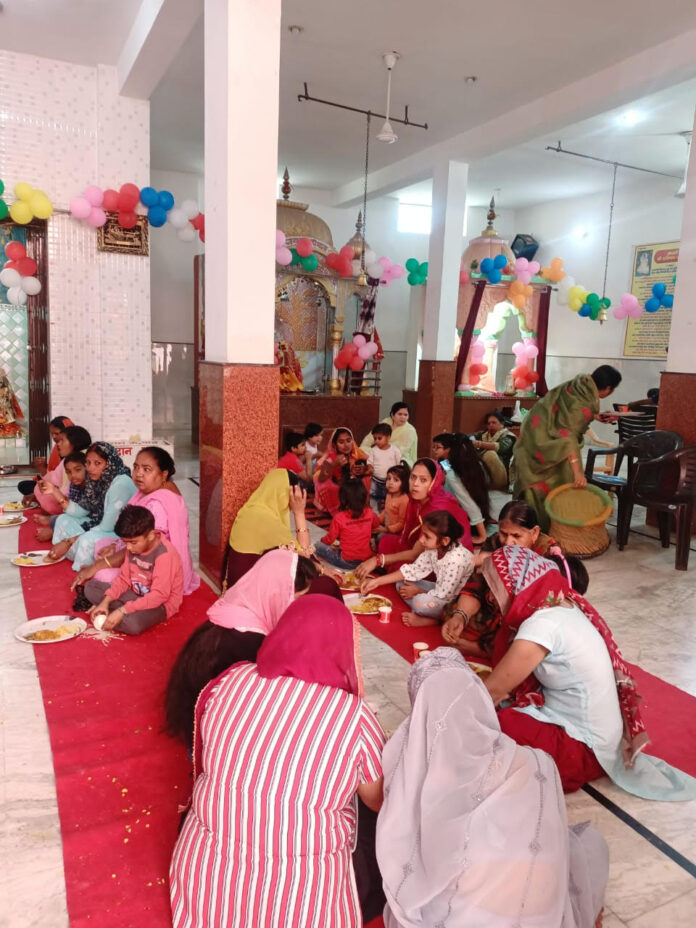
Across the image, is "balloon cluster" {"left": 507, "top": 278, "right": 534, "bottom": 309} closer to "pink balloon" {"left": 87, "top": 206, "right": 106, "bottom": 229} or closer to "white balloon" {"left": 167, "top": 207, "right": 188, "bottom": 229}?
"white balloon" {"left": 167, "top": 207, "right": 188, "bottom": 229}

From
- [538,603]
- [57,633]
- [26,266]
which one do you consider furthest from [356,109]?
[538,603]

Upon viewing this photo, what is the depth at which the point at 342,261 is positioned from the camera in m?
8.39

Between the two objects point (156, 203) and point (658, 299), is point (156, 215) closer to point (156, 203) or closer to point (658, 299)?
point (156, 203)

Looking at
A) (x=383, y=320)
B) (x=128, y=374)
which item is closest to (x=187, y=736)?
(x=128, y=374)

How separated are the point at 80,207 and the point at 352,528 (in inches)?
161

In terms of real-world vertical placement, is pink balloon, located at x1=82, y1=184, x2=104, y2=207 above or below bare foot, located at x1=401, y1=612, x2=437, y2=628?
above

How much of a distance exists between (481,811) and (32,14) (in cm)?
635

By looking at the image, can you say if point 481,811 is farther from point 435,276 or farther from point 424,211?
point 424,211

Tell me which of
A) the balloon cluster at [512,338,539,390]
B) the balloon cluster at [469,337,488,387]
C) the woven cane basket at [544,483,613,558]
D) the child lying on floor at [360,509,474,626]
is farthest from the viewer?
the balloon cluster at [512,338,539,390]

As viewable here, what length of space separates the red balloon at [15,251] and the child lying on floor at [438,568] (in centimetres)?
499

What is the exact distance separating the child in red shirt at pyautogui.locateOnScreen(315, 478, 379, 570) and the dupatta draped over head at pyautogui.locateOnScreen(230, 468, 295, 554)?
2.26 ft

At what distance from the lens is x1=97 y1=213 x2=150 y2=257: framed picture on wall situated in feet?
21.5

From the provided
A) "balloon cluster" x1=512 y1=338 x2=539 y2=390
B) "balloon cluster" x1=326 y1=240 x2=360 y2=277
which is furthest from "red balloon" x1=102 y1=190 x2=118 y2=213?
"balloon cluster" x1=512 y1=338 x2=539 y2=390

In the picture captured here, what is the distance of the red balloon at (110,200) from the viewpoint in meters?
6.31
